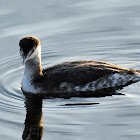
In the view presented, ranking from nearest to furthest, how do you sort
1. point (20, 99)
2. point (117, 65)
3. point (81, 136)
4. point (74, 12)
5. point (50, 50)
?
point (81, 136) → point (20, 99) → point (117, 65) → point (50, 50) → point (74, 12)

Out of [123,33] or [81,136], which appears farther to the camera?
[123,33]

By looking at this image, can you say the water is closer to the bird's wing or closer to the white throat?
the white throat

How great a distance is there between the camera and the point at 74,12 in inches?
746

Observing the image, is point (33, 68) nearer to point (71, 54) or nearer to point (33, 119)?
point (33, 119)

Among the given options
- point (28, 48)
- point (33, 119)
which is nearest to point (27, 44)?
point (28, 48)

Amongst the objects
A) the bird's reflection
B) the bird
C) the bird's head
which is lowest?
the bird's reflection

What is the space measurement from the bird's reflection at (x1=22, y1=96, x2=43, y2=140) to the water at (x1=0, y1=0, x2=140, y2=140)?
3cm

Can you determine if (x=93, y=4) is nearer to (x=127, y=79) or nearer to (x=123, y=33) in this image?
(x=123, y=33)

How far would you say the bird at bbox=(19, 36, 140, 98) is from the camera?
45.9ft

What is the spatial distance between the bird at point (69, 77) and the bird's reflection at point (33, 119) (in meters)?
0.39

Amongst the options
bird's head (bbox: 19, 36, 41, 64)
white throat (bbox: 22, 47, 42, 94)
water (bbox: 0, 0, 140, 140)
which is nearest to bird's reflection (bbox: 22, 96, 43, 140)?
water (bbox: 0, 0, 140, 140)

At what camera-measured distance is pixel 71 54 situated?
16.5 meters

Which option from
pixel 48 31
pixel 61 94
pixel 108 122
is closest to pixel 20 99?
pixel 61 94

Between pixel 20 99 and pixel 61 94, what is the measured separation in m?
1.17
